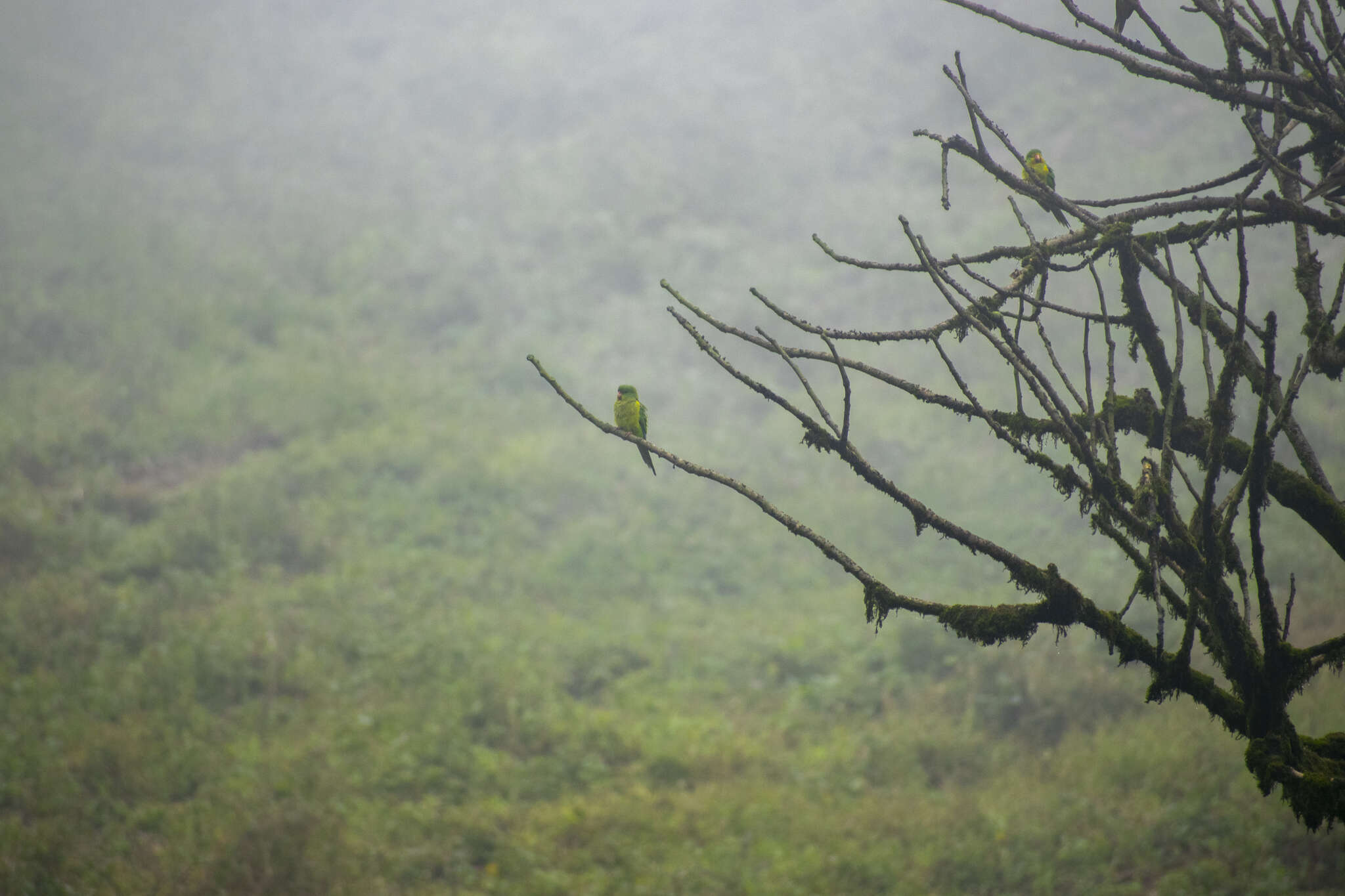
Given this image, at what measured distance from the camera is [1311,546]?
933cm

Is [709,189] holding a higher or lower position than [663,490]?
higher

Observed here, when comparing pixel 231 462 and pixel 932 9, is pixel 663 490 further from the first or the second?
pixel 932 9

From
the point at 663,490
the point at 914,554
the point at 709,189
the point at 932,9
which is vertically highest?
the point at 932,9

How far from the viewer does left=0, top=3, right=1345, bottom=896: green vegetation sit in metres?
5.59

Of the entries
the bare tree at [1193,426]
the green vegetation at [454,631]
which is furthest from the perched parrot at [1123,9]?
the green vegetation at [454,631]

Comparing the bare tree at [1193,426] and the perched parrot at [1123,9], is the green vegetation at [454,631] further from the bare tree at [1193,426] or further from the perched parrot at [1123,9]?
the perched parrot at [1123,9]

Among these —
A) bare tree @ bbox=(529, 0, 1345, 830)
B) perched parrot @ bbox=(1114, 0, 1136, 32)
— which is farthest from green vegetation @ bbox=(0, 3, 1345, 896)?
perched parrot @ bbox=(1114, 0, 1136, 32)

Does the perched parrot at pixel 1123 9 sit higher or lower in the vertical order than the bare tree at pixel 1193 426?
higher

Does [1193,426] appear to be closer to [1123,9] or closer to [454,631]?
[1123,9]

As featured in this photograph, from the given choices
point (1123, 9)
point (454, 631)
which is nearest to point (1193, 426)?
point (1123, 9)

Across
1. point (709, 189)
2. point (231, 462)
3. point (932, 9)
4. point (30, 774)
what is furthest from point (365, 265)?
point (932, 9)

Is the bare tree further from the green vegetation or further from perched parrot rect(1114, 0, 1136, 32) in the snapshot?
the green vegetation

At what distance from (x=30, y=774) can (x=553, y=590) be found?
17.5 ft

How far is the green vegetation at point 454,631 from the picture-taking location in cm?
559
